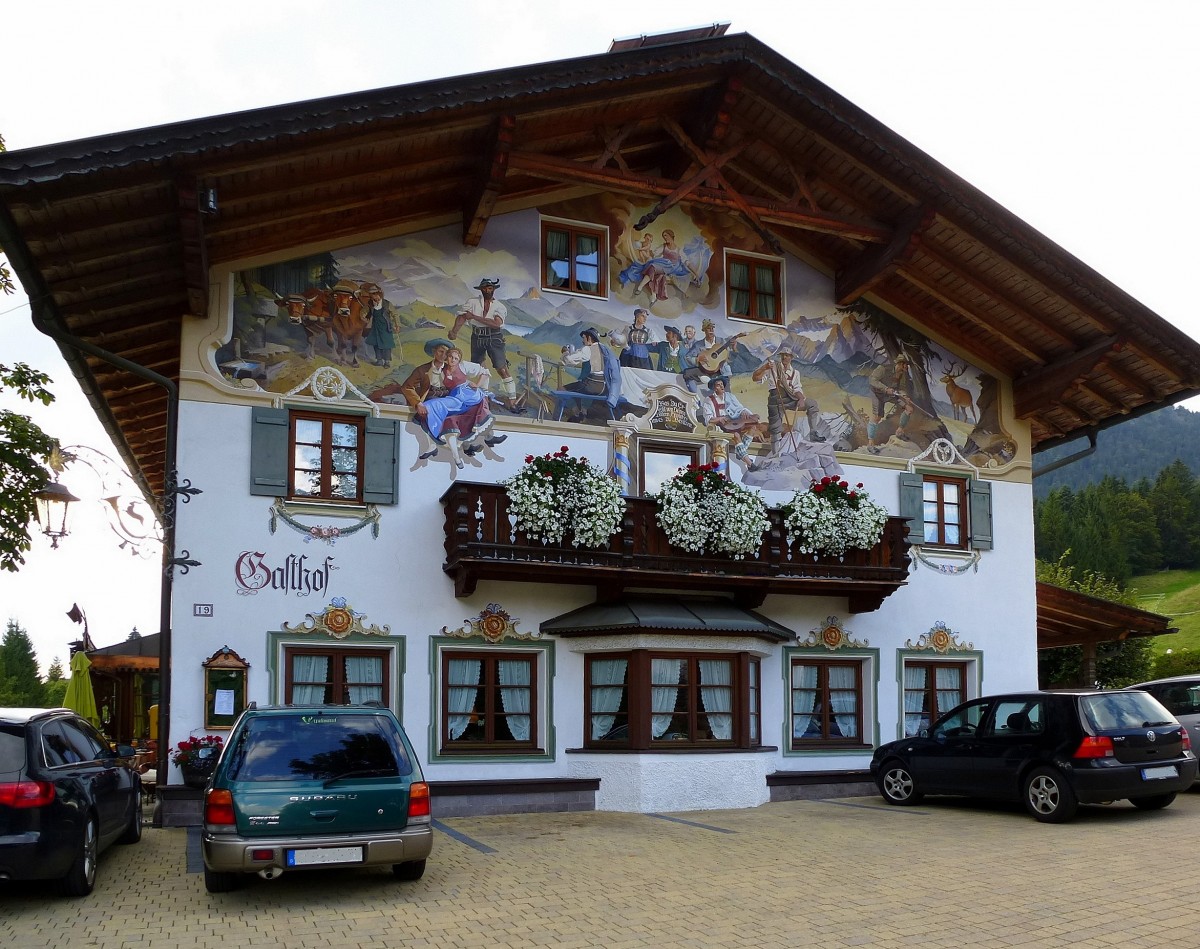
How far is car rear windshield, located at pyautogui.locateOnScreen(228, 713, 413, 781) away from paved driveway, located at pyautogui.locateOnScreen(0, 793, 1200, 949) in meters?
0.98

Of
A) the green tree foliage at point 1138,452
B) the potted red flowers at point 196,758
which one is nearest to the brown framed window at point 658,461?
the potted red flowers at point 196,758

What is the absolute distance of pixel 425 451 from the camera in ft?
51.0

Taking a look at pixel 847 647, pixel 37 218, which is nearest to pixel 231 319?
pixel 37 218

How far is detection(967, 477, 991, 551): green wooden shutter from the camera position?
1872 cm

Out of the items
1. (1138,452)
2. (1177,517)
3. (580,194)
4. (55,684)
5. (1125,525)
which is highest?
(1138,452)

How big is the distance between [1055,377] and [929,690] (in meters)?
5.26

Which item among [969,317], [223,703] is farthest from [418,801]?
[969,317]

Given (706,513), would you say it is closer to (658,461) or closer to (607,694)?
(658,461)

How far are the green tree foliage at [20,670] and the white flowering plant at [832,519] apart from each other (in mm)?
68868

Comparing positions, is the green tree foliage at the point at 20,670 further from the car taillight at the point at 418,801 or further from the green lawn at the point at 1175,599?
the car taillight at the point at 418,801

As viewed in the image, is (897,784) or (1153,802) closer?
(1153,802)

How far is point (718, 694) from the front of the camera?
16094mm

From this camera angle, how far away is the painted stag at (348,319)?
15.4 meters

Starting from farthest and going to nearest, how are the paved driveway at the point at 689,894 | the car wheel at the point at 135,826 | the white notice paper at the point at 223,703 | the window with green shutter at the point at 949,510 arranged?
the window with green shutter at the point at 949,510 → the white notice paper at the point at 223,703 → the car wheel at the point at 135,826 → the paved driveway at the point at 689,894
